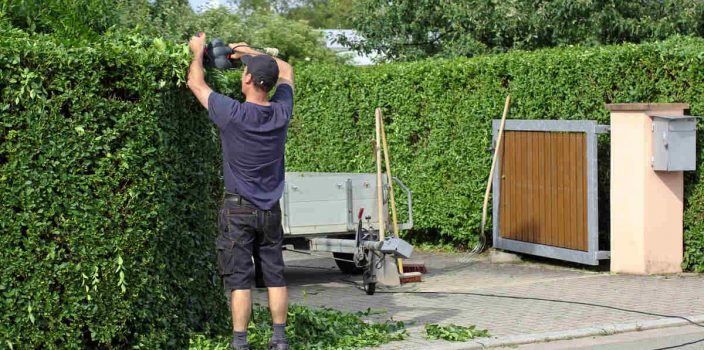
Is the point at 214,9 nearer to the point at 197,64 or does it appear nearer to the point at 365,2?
the point at 365,2

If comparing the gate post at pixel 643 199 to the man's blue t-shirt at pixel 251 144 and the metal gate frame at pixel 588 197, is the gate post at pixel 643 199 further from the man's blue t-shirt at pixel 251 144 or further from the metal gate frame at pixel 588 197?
the man's blue t-shirt at pixel 251 144

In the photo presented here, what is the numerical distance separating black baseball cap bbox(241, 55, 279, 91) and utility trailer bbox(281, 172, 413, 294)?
4.20m

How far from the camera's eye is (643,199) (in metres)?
12.1

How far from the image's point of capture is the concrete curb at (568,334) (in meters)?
8.23

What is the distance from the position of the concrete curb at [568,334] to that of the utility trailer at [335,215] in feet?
9.56

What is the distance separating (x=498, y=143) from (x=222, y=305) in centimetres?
645

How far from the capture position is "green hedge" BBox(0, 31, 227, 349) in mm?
6855

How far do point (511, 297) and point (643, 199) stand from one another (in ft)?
7.28

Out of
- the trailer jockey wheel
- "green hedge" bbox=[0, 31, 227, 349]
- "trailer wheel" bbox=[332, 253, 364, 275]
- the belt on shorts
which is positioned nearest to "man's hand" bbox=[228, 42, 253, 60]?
"green hedge" bbox=[0, 31, 227, 349]

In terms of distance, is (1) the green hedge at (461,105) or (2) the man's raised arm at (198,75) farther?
(1) the green hedge at (461,105)

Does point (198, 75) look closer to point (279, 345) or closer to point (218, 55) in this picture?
point (218, 55)

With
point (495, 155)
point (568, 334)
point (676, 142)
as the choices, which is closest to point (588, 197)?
point (676, 142)

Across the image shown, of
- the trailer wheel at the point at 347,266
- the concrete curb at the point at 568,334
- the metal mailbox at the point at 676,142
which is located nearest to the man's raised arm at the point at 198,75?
the concrete curb at the point at 568,334

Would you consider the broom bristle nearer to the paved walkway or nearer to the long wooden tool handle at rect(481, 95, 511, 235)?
the paved walkway
